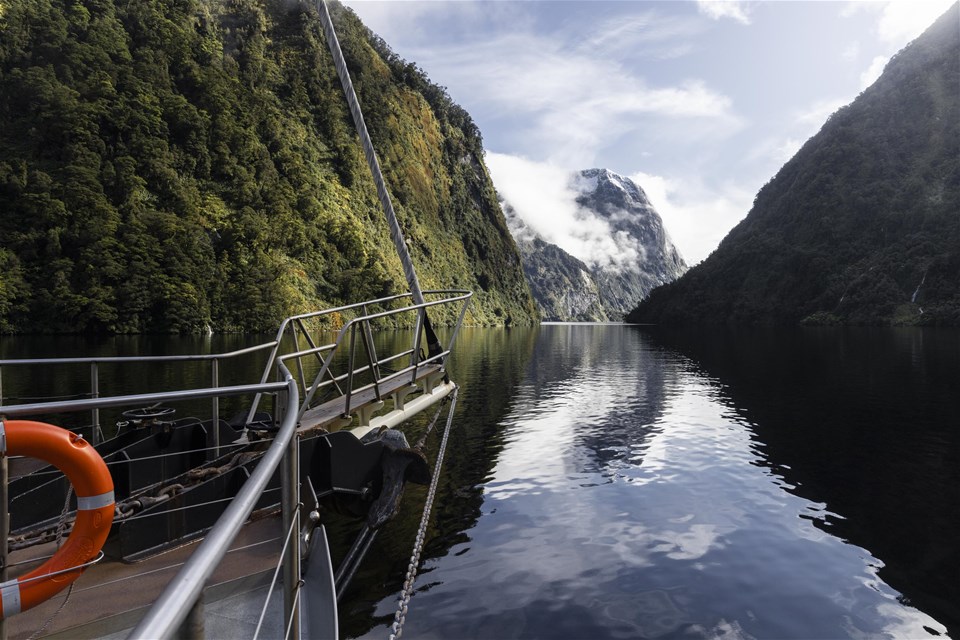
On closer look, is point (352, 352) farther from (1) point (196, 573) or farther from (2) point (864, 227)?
(2) point (864, 227)

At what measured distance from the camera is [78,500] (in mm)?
3262

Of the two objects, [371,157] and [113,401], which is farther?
[371,157]

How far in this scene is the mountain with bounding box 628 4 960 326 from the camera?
376ft

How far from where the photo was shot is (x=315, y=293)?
285ft

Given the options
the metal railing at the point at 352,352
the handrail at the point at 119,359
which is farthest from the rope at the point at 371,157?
the handrail at the point at 119,359

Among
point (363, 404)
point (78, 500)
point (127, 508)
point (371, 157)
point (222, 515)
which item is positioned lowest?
point (127, 508)

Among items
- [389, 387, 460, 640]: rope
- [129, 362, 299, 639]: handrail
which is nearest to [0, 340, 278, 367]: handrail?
[389, 387, 460, 640]: rope

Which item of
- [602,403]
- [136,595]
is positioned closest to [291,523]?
[136,595]

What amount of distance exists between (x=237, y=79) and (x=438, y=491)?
365 feet

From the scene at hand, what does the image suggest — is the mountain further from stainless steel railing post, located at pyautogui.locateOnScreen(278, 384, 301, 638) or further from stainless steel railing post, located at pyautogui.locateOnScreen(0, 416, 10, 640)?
stainless steel railing post, located at pyautogui.locateOnScreen(0, 416, 10, 640)

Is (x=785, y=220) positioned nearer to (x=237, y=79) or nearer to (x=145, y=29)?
(x=237, y=79)

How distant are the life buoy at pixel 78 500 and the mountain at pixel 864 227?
4756 inches

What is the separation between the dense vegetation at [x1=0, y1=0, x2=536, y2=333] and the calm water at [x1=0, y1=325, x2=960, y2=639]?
65.1 metres

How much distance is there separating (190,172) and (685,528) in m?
96.7
